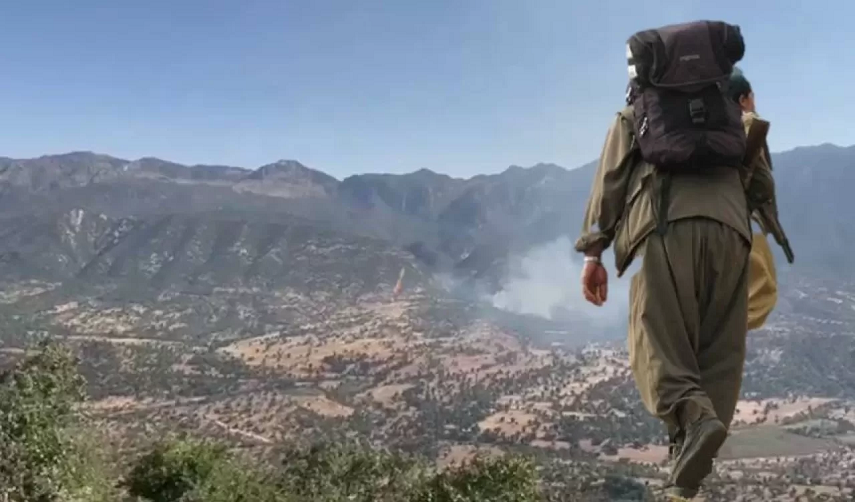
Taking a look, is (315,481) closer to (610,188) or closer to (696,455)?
(610,188)

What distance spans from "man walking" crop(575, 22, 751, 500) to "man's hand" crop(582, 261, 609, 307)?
125 mm

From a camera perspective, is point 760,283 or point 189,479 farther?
point 189,479

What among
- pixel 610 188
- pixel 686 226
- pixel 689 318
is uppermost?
pixel 610 188

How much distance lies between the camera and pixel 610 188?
2.72m

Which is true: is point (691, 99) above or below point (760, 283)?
above

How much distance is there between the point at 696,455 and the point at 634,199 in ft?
2.67

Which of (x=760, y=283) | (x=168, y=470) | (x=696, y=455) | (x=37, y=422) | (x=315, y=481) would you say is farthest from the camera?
(x=315, y=481)

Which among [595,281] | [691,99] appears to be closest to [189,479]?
[595,281]

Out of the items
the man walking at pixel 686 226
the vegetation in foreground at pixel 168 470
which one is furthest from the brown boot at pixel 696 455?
the vegetation in foreground at pixel 168 470

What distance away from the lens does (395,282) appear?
624ft

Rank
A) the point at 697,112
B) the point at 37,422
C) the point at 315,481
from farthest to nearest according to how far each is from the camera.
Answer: the point at 315,481, the point at 37,422, the point at 697,112

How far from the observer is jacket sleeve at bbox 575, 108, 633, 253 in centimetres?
272

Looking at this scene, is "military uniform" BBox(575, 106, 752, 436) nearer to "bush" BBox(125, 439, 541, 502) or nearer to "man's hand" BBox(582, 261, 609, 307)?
"man's hand" BBox(582, 261, 609, 307)

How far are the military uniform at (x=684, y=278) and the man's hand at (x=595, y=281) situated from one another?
0.33 ft
